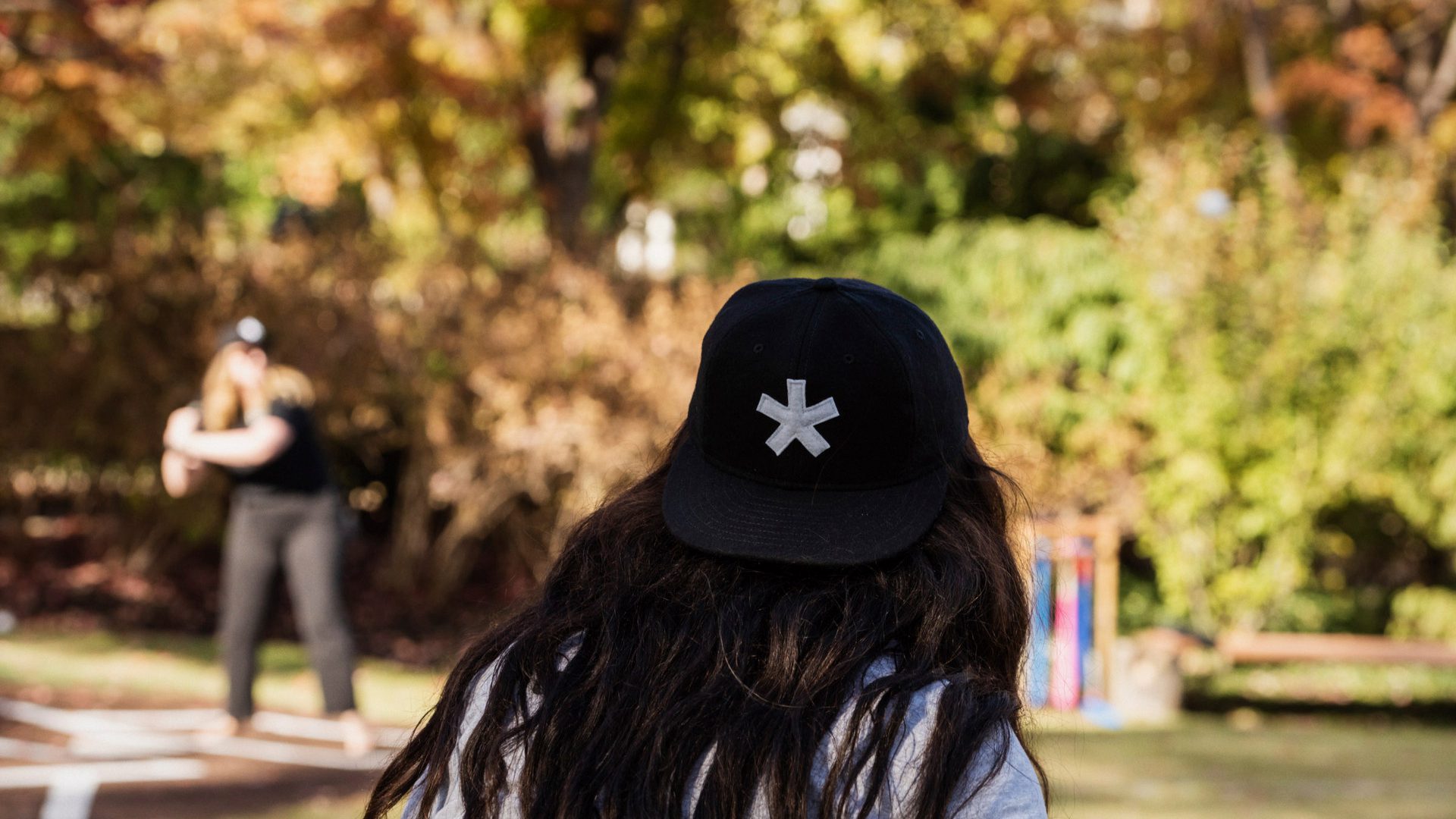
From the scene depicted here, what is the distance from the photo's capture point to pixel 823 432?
1.31 metres

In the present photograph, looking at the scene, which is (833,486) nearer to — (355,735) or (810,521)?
(810,521)

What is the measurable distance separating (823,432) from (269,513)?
17.9 ft


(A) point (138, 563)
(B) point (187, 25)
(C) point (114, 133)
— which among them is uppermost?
(B) point (187, 25)

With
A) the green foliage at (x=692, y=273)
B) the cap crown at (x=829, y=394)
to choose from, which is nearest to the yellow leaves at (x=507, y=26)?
the green foliage at (x=692, y=273)

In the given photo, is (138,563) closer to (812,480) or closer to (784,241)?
(784,241)

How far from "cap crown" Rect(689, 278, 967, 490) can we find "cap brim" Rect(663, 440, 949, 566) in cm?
1

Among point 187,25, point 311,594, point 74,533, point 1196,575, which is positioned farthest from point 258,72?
point 1196,575

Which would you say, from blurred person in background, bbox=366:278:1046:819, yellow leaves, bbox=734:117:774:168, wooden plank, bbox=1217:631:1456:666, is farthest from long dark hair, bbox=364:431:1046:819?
yellow leaves, bbox=734:117:774:168

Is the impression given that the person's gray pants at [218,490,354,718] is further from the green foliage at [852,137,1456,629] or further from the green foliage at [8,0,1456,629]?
the green foliage at [852,137,1456,629]

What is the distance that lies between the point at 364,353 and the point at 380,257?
860mm

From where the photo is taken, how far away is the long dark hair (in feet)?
3.94

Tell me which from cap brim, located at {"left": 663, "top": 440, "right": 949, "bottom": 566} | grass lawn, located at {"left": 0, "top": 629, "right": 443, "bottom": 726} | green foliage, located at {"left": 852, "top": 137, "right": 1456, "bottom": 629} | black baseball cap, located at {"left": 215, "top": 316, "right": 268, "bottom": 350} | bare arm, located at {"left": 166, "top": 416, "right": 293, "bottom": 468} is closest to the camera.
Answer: cap brim, located at {"left": 663, "top": 440, "right": 949, "bottom": 566}

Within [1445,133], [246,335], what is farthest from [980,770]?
[1445,133]

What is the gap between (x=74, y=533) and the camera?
11.4 metres
